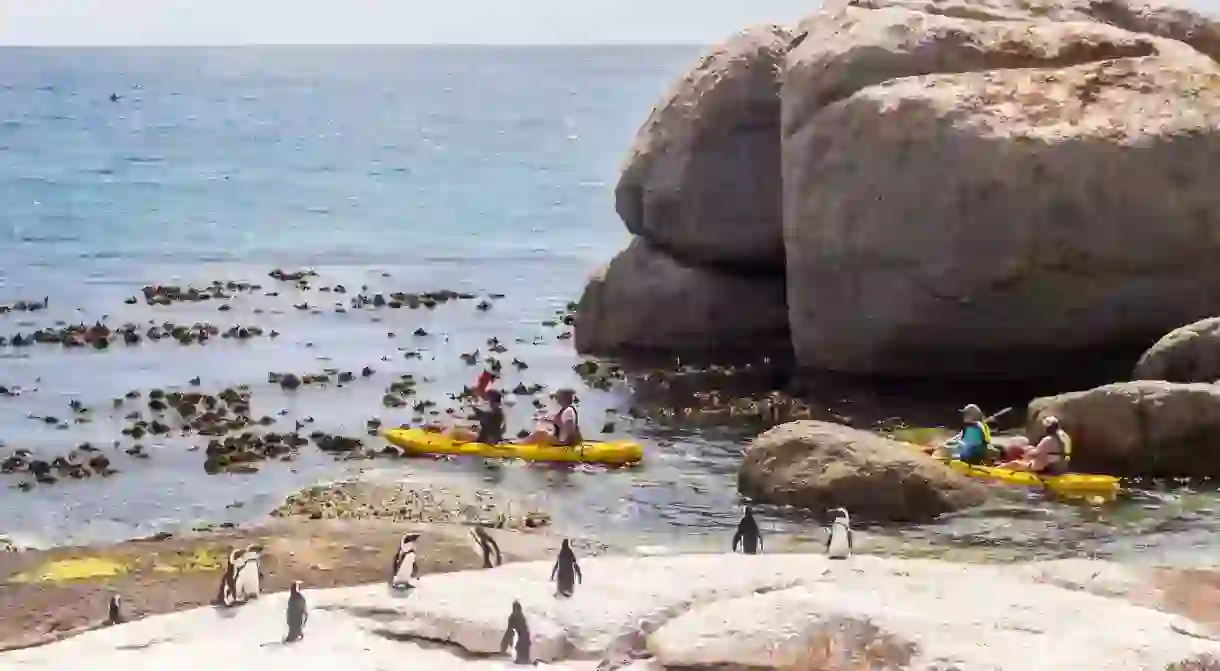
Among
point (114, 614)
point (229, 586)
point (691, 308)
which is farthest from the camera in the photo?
point (691, 308)

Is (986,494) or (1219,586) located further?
(986,494)

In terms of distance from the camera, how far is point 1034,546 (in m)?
24.9

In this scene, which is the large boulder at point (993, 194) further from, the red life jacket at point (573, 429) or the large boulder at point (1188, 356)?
the red life jacket at point (573, 429)

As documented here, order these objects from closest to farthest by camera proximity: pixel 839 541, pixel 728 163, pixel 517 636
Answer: pixel 517 636 → pixel 839 541 → pixel 728 163

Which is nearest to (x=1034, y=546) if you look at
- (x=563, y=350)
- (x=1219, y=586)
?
(x=1219, y=586)

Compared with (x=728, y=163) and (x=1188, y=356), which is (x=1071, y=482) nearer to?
(x=1188, y=356)

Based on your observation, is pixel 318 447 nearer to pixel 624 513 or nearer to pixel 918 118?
pixel 624 513

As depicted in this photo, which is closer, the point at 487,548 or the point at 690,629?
the point at 690,629

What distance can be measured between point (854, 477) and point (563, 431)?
716cm

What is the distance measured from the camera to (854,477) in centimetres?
2625

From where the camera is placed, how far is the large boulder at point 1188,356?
30812 mm

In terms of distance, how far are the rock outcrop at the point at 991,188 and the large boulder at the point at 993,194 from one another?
4cm

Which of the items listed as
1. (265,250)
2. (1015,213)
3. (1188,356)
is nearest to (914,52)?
(1015,213)

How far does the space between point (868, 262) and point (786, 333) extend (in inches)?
243
